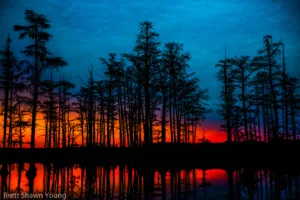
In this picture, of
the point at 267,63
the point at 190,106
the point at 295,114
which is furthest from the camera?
the point at 190,106

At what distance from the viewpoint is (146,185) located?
13.6m

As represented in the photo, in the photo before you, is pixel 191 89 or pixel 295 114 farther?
pixel 295 114

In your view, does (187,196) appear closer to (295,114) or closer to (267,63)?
(267,63)

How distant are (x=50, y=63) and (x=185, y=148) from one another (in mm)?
14079

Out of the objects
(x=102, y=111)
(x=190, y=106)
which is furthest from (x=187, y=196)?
(x=102, y=111)

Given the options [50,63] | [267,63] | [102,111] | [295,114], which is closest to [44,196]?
[50,63]

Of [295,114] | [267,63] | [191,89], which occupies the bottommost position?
[295,114]

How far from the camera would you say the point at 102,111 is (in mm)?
39781

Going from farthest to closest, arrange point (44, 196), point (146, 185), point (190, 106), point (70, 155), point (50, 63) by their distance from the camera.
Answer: point (190, 106), point (70, 155), point (50, 63), point (146, 185), point (44, 196)

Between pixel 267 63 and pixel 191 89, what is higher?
pixel 267 63

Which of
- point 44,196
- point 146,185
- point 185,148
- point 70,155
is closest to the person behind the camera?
point 44,196

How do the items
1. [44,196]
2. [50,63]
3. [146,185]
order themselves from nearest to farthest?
[44,196] → [146,185] → [50,63]

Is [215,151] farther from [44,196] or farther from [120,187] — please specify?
[44,196]

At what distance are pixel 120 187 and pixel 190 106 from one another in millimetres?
25528
